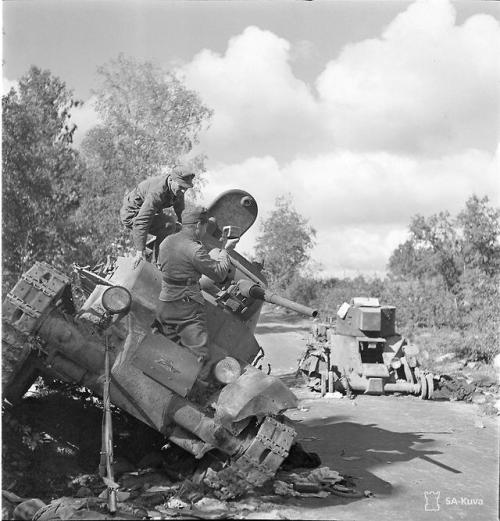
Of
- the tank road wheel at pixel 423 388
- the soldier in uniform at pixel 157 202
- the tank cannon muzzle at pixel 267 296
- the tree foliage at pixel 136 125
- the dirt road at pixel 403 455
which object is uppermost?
the tree foliage at pixel 136 125

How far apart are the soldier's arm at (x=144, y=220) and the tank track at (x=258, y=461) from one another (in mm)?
2613

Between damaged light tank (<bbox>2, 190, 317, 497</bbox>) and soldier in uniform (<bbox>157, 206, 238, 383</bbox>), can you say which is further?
soldier in uniform (<bbox>157, 206, 238, 383</bbox>)

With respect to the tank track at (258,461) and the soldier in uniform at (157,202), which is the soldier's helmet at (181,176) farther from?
the tank track at (258,461)

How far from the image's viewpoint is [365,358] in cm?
1438

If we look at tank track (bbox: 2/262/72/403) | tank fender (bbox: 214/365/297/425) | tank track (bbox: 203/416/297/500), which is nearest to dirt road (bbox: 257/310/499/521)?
tank track (bbox: 203/416/297/500)

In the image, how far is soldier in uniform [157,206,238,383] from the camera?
6719 millimetres

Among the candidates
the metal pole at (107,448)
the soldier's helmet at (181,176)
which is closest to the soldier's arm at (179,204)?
the soldier's helmet at (181,176)

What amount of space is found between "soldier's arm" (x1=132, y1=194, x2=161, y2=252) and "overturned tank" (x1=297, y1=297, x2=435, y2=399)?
637 cm

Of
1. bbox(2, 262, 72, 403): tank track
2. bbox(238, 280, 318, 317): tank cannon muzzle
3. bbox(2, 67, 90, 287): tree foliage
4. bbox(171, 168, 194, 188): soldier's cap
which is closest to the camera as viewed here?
bbox(2, 262, 72, 403): tank track

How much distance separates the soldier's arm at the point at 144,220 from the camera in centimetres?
782

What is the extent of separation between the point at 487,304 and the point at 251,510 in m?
20.8

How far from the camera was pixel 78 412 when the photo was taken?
8516mm

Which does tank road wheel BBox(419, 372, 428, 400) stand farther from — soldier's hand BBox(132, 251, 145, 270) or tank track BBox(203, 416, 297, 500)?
soldier's hand BBox(132, 251, 145, 270)

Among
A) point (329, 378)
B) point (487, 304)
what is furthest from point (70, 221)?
point (487, 304)
